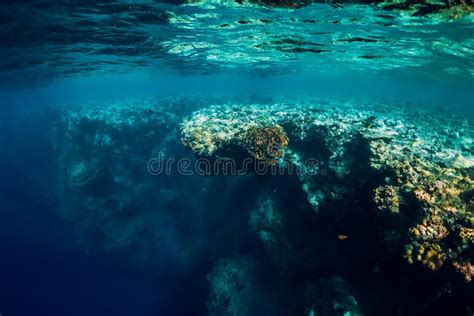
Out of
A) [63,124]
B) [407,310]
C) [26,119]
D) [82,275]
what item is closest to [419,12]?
[407,310]

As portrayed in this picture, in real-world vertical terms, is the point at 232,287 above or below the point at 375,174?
below

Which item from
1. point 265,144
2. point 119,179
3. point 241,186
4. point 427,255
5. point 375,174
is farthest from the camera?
point 119,179

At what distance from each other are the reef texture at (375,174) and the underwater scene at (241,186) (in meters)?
0.06

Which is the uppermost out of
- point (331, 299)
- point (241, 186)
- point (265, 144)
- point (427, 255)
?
point (427, 255)

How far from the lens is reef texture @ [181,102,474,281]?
720cm

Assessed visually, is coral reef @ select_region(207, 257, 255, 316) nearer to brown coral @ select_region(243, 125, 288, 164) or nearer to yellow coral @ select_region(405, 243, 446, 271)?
brown coral @ select_region(243, 125, 288, 164)

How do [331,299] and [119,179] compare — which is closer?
[331,299]

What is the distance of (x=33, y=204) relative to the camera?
3175 cm

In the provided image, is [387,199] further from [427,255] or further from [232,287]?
[232,287]

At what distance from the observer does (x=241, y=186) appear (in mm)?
15539

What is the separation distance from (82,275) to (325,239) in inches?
819

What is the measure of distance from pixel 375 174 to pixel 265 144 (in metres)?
4.27

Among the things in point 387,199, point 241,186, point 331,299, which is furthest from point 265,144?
point 331,299

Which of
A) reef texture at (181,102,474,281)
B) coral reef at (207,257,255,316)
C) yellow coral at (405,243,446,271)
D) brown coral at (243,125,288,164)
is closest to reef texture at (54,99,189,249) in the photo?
reef texture at (181,102,474,281)
